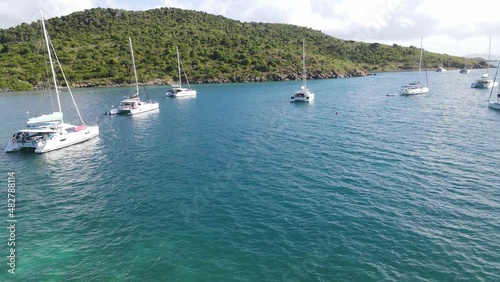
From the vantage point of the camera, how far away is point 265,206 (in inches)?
1304

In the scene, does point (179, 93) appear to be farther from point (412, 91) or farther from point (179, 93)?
point (412, 91)

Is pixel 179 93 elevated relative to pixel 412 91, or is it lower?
elevated

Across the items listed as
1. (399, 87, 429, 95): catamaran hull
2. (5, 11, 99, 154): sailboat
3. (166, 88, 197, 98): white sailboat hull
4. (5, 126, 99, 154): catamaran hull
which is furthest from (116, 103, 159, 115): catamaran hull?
(399, 87, 429, 95): catamaran hull

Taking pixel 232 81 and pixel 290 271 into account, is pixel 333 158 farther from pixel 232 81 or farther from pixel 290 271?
pixel 232 81

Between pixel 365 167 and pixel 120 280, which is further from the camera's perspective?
pixel 365 167

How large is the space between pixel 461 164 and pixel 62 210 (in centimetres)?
4593

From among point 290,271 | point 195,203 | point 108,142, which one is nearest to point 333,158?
point 195,203

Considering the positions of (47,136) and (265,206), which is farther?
(47,136)

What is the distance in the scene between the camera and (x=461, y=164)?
142 ft

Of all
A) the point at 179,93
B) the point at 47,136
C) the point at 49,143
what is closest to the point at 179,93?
the point at 179,93

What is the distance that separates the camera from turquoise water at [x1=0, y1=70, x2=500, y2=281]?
23906 mm

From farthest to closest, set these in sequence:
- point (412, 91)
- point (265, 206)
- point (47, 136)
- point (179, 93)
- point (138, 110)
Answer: point (179, 93), point (412, 91), point (138, 110), point (47, 136), point (265, 206)

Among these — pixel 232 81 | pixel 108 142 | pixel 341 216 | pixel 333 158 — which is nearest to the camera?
pixel 341 216

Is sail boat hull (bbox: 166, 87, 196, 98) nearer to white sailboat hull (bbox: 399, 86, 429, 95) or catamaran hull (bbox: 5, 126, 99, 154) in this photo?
catamaran hull (bbox: 5, 126, 99, 154)
